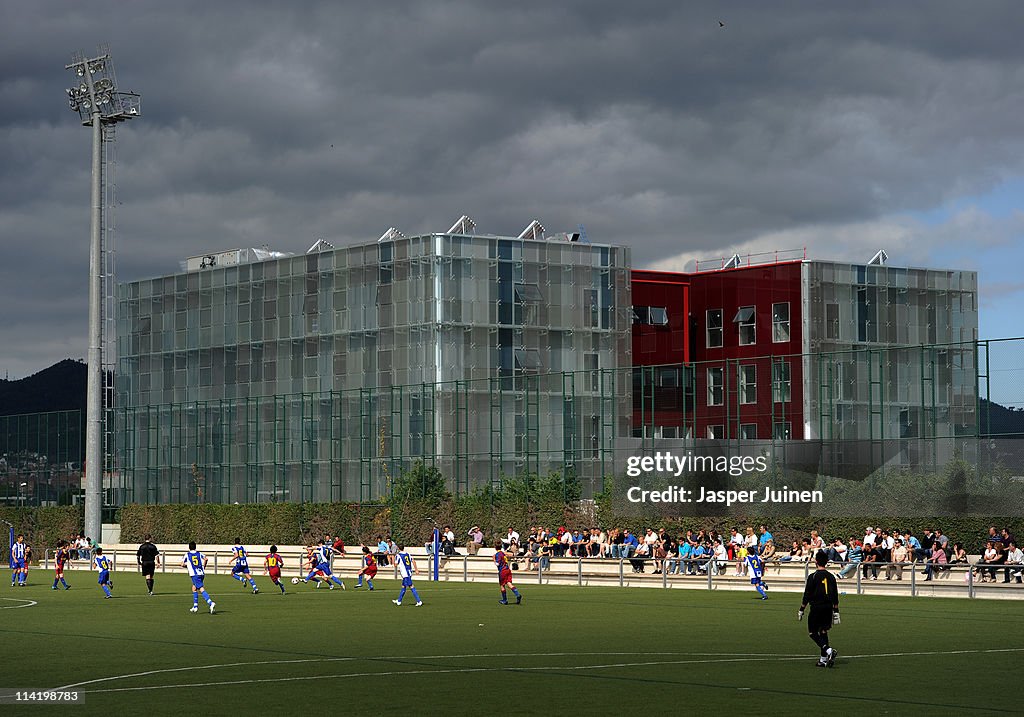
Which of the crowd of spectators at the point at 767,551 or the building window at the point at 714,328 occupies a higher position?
the building window at the point at 714,328

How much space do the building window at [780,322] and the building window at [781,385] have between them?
92.4ft

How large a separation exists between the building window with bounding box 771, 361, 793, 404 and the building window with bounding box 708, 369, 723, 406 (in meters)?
2.32

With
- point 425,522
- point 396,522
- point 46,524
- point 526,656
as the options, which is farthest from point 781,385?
point 526,656

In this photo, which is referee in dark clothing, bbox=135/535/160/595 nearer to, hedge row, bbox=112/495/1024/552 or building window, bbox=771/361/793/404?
hedge row, bbox=112/495/1024/552

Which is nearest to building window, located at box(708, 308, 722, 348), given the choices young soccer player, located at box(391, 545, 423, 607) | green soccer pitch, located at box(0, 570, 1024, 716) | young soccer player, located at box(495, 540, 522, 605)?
green soccer pitch, located at box(0, 570, 1024, 716)

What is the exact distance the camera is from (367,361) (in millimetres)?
91000

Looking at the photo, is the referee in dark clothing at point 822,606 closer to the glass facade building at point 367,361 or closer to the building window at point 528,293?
the glass facade building at point 367,361

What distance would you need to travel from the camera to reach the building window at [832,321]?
96.2 m

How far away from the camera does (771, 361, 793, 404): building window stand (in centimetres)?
6506

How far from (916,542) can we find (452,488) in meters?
31.7

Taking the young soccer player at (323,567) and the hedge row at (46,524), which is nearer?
the young soccer player at (323,567)

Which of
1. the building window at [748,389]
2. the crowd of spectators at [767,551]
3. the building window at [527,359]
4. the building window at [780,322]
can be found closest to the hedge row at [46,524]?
the building window at [527,359]

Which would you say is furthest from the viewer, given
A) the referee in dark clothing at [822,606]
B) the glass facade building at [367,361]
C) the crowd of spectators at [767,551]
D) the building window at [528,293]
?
the building window at [528,293]

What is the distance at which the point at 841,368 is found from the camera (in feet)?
205
